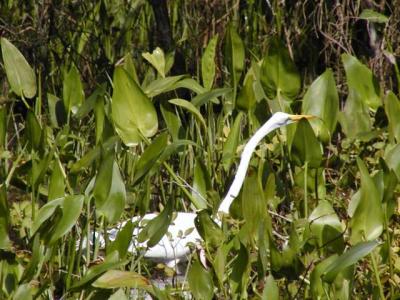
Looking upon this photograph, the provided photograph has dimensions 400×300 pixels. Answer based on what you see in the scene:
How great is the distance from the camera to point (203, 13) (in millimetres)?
4301

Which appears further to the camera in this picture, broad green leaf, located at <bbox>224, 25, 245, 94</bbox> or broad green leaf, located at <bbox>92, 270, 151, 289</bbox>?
broad green leaf, located at <bbox>224, 25, 245, 94</bbox>

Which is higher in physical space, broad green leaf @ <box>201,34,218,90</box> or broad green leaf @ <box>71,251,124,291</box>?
broad green leaf @ <box>201,34,218,90</box>

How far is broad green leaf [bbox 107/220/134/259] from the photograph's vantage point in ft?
7.39

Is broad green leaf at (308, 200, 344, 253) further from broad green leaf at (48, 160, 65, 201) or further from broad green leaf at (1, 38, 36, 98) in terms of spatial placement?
broad green leaf at (1, 38, 36, 98)

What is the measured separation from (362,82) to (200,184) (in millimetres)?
540

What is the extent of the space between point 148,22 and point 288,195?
1831 mm

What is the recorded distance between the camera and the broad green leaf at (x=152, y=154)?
2.40 m

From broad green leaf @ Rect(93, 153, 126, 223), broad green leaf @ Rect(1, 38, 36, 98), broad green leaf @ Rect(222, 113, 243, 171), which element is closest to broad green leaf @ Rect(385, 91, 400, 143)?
broad green leaf @ Rect(222, 113, 243, 171)

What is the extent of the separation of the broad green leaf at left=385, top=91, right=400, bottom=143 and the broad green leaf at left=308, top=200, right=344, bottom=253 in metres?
0.46

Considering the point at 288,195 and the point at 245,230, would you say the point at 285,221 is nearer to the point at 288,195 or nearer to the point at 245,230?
the point at 288,195

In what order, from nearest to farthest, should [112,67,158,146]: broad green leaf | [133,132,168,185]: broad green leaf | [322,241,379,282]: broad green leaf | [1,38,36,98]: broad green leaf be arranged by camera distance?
[322,241,379,282]: broad green leaf → [133,132,168,185]: broad green leaf → [112,67,158,146]: broad green leaf → [1,38,36,98]: broad green leaf

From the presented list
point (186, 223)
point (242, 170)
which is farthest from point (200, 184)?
point (186, 223)

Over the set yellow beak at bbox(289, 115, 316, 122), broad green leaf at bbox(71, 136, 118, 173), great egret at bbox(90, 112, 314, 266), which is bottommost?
great egret at bbox(90, 112, 314, 266)

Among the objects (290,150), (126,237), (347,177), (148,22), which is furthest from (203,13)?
(126,237)
